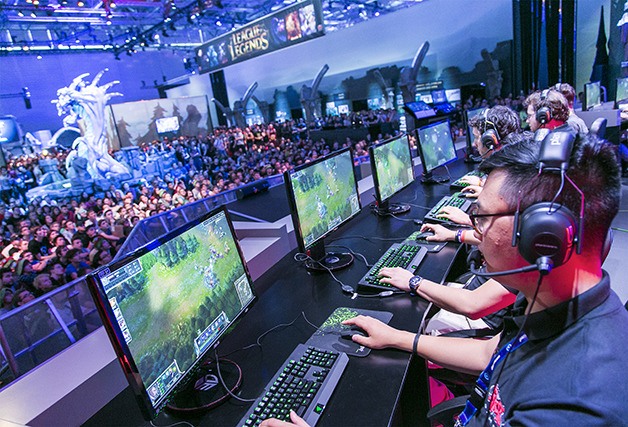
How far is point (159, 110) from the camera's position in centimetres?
2022

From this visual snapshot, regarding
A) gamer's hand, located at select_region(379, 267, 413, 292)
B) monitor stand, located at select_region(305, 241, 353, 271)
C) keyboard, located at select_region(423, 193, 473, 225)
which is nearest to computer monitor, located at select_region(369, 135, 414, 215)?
keyboard, located at select_region(423, 193, 473, 225)

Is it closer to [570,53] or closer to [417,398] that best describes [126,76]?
[570,53]

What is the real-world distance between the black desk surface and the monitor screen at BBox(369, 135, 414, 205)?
0.90ft

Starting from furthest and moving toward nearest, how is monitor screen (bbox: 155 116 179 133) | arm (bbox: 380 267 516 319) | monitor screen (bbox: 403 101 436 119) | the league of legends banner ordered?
monitor screen (bbox: 155 116 179 133) → the league of legends banner → monitor screen (bbox: 403 101 436 119) → arm (bbox: 380 267 516 319)

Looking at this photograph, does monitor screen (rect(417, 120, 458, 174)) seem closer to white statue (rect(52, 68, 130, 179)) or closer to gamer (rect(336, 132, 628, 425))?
gamer (rect(336, 132, 628, 425))

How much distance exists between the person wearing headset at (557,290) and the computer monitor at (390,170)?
160 centimetres

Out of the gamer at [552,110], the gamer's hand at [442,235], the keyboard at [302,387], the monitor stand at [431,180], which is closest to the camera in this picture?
the keyboard at [302,387]

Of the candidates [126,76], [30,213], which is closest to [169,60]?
[126,76]

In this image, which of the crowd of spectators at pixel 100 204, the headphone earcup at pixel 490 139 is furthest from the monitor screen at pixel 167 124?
the headphone earcup at pixel 490 139

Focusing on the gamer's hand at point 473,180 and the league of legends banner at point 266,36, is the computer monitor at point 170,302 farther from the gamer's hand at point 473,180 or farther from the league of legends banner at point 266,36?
the league of legends banner at point 266,36

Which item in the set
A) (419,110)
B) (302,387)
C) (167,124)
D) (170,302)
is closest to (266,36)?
(419,110)

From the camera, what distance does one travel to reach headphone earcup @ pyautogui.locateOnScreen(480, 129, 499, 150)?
2842 millimetres

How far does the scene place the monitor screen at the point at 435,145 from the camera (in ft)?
10.7

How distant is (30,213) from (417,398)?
30.1 ft
